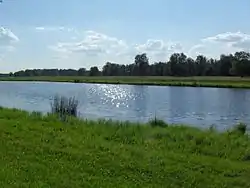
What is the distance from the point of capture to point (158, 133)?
17281 millimetres

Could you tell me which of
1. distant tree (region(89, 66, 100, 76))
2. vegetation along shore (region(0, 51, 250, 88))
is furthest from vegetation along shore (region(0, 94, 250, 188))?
distant tree (region(89, 66, 100, 76))

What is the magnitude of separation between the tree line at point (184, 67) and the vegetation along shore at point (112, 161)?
4016 inches

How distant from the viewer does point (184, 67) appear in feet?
455

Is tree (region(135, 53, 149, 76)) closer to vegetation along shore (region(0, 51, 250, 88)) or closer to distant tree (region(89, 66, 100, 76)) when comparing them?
vegetation along shore (region(0, 51, 250, 88))

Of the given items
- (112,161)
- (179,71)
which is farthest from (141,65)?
(112,161)

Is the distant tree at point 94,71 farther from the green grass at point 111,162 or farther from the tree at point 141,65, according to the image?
the green grass at point 111,162

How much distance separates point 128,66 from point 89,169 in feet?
534

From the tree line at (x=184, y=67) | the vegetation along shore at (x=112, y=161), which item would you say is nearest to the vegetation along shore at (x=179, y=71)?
the tree line at (x=184, y=67)

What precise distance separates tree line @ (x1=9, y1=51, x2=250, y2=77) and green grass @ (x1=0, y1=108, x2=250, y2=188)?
10242 cm

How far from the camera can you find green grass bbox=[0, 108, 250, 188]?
8.61 m

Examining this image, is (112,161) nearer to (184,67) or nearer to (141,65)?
(184,67)

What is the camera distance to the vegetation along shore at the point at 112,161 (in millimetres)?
8625

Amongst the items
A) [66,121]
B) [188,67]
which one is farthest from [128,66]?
[66,121]

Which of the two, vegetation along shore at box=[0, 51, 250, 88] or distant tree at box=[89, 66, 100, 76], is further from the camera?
distant tree at box=[89, 66, 100, 76]
